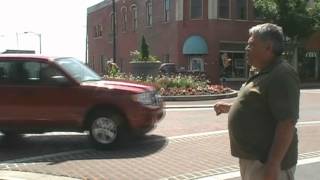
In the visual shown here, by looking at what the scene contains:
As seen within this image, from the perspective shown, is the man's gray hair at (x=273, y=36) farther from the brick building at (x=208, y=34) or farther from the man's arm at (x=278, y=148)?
the brick building at (x=208, y=34)

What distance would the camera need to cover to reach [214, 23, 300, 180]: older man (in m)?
4.04

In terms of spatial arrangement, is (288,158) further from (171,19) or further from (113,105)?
(171,19)

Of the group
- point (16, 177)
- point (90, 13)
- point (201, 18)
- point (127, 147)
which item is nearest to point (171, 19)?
point (201, 18)

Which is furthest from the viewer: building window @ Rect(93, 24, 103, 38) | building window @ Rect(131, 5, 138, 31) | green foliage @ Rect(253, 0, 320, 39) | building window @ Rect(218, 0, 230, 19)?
building window @ Rect(93, 24, 103, 38)

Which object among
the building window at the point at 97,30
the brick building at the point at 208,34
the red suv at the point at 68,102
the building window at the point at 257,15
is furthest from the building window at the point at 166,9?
the red suv at the point at 68,102

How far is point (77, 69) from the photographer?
1176cm

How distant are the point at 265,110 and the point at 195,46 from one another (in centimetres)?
4003

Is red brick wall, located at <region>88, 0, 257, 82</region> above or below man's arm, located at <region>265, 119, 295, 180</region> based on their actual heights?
above

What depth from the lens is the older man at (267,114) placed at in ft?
13.2

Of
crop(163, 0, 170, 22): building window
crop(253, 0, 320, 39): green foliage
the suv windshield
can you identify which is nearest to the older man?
the suv windshield

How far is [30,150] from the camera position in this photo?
1143 centimetres

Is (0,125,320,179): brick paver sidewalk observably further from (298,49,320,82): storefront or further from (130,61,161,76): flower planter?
(298,49,320,82): storefront

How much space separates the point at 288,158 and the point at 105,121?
7.34 meters

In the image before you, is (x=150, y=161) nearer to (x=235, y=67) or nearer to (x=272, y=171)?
(x=272, y=171)
